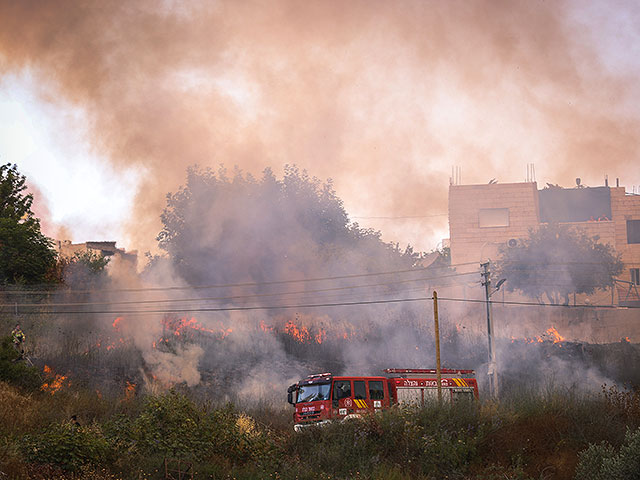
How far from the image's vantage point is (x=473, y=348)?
47344 millimetres

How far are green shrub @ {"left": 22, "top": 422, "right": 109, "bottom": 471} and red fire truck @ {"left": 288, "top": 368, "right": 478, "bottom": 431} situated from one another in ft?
25.8

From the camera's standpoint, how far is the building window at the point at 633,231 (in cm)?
7312

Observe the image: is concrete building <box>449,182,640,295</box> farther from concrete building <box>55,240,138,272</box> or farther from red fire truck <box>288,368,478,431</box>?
red fire truck <box>288,368,478,431</box>

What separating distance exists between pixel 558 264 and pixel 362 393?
42.7m

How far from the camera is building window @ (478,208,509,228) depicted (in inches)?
2864

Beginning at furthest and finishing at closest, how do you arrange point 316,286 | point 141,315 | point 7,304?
1. point 316,286
2. point 141,315
3. point 7,304

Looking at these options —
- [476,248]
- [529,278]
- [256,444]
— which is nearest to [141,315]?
[256,444]

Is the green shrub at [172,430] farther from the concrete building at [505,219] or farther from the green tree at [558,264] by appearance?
the concrete building at [505,219]

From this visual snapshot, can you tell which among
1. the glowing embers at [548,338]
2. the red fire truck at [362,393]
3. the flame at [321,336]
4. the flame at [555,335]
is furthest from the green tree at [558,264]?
the red fire truck at [362,393]

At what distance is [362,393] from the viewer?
2670cm

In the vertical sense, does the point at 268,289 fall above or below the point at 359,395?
above

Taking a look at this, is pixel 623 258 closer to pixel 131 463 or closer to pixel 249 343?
pixel 249 343

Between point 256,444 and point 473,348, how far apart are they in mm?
27599

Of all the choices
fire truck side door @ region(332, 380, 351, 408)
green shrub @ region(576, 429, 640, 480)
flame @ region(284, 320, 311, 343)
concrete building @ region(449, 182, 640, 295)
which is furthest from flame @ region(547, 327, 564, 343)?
green shrub @ region(576, 429, 640, 480)
